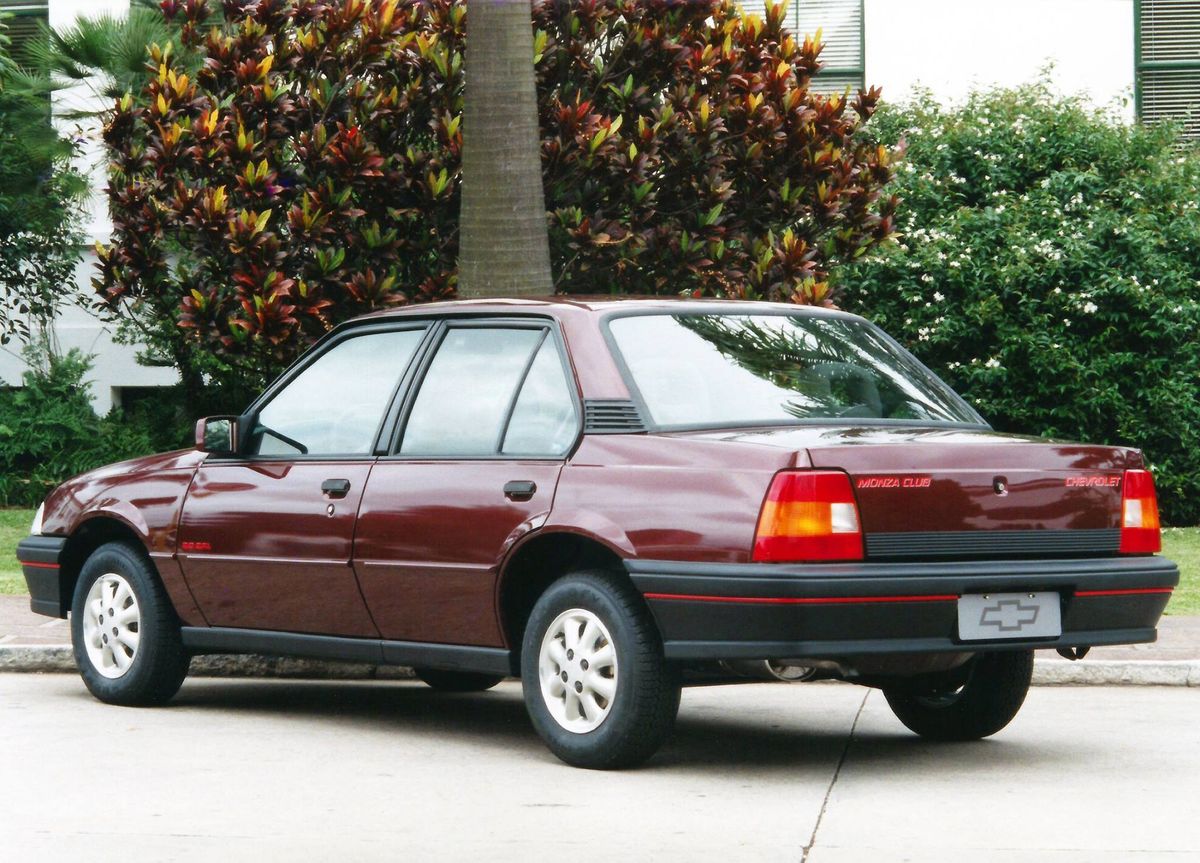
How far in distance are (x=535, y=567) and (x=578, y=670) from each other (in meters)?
0.52

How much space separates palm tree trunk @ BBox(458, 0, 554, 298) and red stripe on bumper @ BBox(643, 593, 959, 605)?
5.05 m

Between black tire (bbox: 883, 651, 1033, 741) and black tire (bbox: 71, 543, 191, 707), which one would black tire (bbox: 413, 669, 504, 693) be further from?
black tire (bbox: 883, 651, 1033, 741)

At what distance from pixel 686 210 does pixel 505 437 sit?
5.70m

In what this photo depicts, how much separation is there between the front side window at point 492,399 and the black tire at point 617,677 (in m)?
0.53

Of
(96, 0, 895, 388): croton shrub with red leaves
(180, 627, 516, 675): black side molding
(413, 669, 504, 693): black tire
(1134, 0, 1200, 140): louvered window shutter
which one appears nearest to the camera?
(180, 627, 516, 675): black side molding

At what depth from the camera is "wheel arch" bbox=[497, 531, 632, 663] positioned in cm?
691

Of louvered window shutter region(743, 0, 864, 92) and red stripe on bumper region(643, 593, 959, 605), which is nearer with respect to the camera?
red stripe on bumper region(643, 593, 959, 605)

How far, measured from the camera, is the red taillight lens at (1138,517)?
6926 mm

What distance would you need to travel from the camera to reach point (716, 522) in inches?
250

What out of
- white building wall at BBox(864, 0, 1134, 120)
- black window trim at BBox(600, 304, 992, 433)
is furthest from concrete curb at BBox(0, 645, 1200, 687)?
white building wall at BBox(864, 0, 1134, 120)

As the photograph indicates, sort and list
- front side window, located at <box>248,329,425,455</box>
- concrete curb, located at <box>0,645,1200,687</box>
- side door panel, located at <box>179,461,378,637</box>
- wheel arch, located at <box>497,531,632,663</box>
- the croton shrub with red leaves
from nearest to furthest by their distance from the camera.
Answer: wheel arch, located at <box>497,531,632,663</box> → side door panel, located at <box>179,461,378,637</box> → front side window, located at <box>248,329,425,455</box> → concrete curb, located at <box>0,645,1200,687</box> → the croton shrub with red leaves

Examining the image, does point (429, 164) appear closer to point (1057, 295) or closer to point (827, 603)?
point (827, 603)

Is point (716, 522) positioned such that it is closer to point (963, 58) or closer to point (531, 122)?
point (531, 122)

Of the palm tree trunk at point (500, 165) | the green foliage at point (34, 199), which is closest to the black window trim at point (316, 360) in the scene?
the palm tree trunk at point (500, 165)
